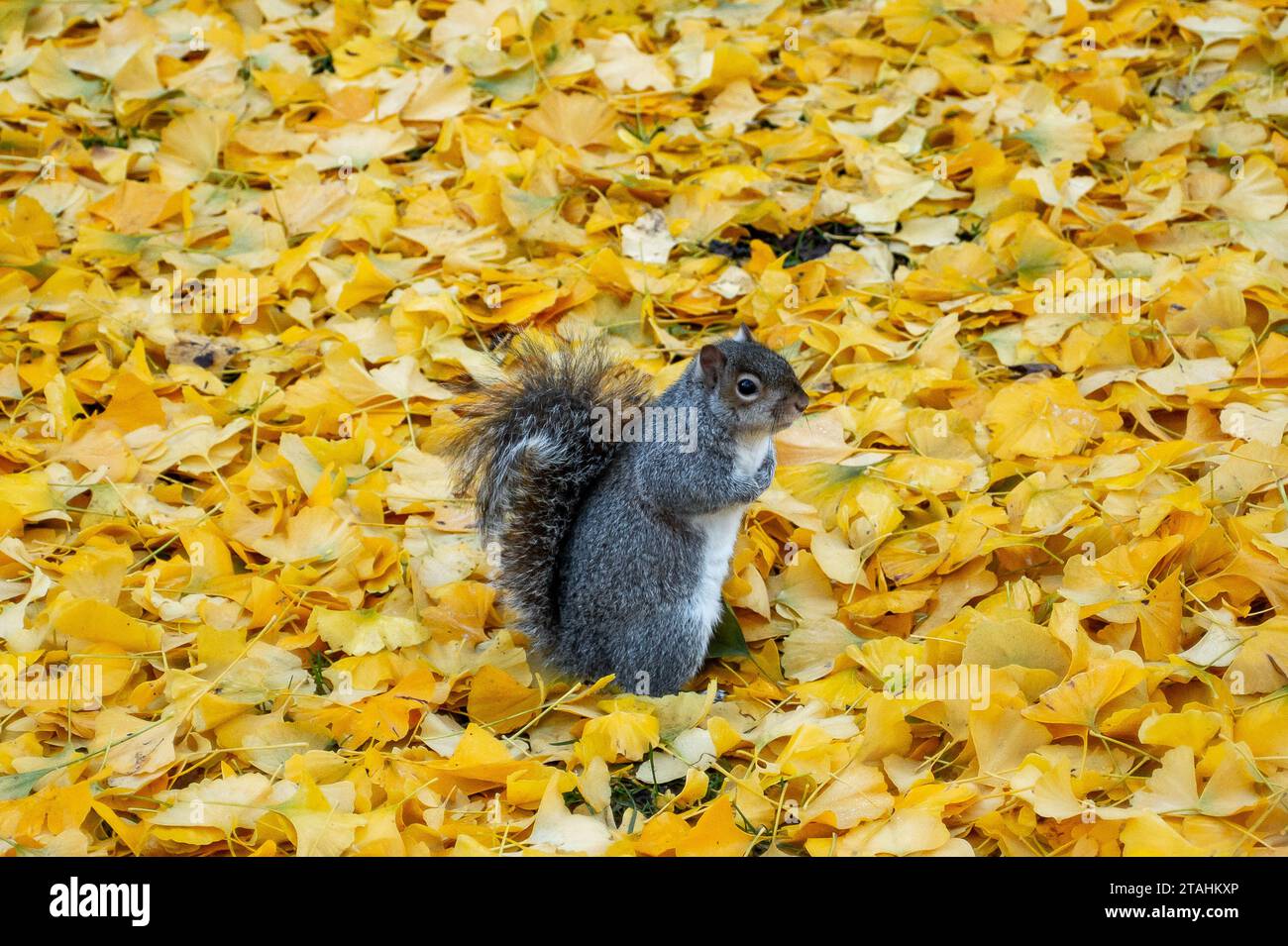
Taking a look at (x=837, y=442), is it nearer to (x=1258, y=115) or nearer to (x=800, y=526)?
(x=800, y=526)

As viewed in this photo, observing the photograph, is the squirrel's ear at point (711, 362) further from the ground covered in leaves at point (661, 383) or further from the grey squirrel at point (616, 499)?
the ground covered in leaves at point (661, 383)

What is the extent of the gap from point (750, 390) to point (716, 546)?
0.27 m

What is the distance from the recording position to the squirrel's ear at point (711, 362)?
229 centimetres

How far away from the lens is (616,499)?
2287mm

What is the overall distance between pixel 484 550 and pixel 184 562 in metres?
0.54

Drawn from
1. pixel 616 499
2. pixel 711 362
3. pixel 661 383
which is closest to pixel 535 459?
pixel 616 499

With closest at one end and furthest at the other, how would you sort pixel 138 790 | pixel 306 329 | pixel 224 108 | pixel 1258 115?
pixel 138 790
pixel 306 329
pixel 1258 115
pixel 224 108

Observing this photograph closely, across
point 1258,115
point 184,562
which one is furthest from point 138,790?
point 1258,115

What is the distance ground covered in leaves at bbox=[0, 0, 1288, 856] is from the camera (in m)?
1.97

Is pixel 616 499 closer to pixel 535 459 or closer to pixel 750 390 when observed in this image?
pixel 535 459

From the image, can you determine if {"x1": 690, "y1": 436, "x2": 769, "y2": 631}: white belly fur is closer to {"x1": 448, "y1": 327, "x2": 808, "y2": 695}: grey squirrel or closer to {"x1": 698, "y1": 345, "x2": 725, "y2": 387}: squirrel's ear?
{"x1": 448, "y1": 327, "x2": 808, "y2": 695}: grey squirrel

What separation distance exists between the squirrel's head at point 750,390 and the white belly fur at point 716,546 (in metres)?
0.05

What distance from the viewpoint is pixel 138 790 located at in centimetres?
201

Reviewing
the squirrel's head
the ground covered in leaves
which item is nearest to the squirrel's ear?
the squirrel's head
